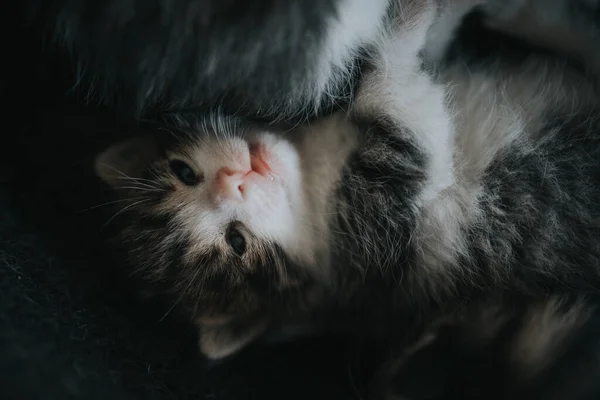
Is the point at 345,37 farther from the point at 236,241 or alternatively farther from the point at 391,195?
the point at 236,241

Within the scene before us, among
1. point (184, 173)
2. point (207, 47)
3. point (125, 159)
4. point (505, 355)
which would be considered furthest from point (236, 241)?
point (505, 355)

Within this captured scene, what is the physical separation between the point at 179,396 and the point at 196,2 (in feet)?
2.02

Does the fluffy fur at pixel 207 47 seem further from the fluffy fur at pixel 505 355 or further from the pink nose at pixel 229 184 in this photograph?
the fluffy fur at pixel 505 355

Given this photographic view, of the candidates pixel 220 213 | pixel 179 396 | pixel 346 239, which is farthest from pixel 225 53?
pixel 179 396

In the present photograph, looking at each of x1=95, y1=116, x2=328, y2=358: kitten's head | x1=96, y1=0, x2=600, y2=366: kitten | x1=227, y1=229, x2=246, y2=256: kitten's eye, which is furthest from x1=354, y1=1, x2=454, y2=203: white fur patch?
x1=227, y1=229, x2=246, y2=256: kitten's eye

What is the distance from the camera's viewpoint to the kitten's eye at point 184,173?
1255mm

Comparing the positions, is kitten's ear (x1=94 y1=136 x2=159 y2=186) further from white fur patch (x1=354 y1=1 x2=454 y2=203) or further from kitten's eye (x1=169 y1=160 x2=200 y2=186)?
white fur patch (x1=354 y1=1 x2=454 y2=203)

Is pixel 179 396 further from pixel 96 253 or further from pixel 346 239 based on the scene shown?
pixel 346 239

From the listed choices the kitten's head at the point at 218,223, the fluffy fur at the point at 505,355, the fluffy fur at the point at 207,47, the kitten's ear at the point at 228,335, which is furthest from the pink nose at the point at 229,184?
the fluffy fur at the point at 505,355

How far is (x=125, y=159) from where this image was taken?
1.30 m

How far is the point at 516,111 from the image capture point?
120cm

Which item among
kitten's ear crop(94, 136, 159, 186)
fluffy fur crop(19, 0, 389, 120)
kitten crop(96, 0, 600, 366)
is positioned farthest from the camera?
kitten's ear crop(94, 136, 159, 186)

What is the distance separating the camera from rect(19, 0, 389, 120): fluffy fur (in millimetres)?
1009

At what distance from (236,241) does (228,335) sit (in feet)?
0.57
